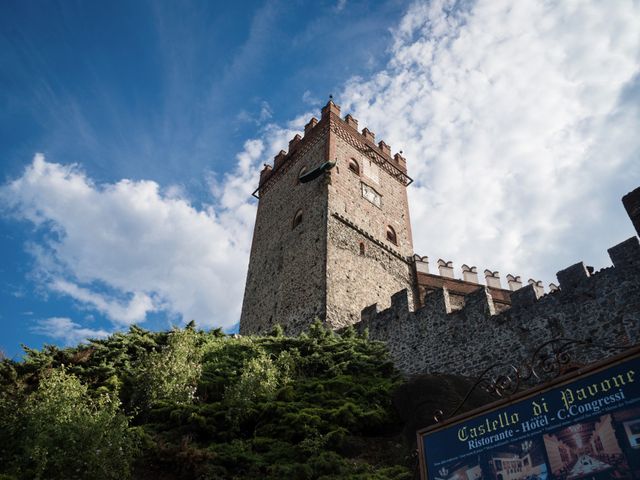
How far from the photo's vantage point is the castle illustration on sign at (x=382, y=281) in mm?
11633

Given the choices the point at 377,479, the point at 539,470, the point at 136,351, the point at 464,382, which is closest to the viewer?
the point at 539,470

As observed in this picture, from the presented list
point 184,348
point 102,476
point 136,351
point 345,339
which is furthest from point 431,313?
point 102,476

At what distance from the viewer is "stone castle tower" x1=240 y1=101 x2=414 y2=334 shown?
2098cm

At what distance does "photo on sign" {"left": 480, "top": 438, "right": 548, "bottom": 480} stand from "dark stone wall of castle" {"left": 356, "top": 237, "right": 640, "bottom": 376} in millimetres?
7240

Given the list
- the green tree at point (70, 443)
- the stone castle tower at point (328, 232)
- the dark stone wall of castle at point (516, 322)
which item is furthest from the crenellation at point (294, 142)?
the green tree at point (70, 443)

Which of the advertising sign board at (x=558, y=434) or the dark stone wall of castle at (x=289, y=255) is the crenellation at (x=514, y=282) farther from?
the advertising sign board at (x=558, y=434)

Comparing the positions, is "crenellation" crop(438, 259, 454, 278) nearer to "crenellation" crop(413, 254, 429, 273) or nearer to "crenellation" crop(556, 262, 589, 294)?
"crenellation" crop(413, 254, 429, 273)

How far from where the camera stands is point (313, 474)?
335 inches

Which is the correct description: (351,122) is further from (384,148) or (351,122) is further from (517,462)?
(517,462)

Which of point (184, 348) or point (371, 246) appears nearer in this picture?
point (184, 348)

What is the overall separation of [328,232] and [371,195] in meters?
5.38

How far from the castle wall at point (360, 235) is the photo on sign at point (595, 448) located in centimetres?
1485

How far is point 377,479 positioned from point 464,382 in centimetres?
469

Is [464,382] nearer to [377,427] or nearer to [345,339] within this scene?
[377,427]
